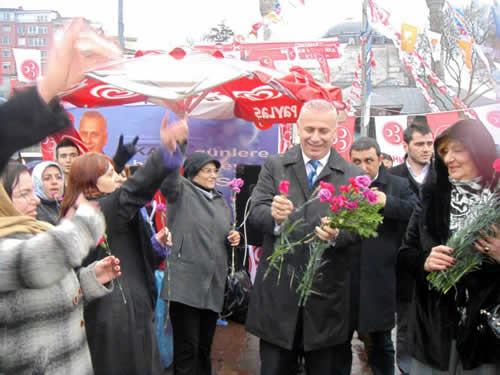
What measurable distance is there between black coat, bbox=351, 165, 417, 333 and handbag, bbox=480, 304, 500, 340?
4.01 feet

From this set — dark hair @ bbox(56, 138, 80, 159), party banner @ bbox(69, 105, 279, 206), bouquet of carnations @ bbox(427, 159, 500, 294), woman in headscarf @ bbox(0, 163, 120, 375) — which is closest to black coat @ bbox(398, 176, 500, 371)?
bouquet of carnations @ bbox(427, 159, 500, 294)

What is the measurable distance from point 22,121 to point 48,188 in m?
2.35

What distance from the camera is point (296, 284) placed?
9.32ft

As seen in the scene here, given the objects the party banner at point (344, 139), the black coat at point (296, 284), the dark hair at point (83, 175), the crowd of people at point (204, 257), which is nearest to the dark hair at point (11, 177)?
the crowd of people at point (204, 257)

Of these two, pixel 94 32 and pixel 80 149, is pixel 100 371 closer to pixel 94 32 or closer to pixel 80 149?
pixel 94 32

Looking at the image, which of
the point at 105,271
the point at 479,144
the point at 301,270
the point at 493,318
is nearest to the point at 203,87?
the point at 301,270

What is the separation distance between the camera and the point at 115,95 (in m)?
5.83

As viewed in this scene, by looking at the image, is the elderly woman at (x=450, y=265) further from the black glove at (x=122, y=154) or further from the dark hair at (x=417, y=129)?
the dark hair at (x=417, y=129)

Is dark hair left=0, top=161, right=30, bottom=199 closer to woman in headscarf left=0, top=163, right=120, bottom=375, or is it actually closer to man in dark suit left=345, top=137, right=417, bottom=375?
woman in headscarf left=0, top=163, right=120, bottom=375

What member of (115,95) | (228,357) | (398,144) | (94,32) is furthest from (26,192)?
(398,144)

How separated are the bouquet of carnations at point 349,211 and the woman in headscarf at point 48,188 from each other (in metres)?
1.81

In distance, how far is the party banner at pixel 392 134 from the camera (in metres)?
8.73

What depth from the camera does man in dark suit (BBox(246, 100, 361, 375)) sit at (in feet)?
9.21

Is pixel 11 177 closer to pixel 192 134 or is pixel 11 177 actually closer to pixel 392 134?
pixel 192 134
